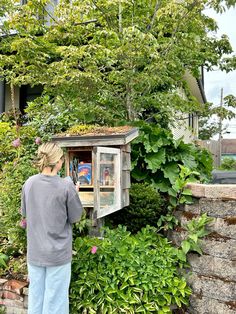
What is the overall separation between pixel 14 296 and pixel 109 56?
132 inches

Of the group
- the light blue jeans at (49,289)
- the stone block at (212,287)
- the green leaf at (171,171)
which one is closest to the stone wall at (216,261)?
the stone block at (212,287)

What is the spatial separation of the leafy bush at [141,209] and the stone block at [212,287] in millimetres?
815

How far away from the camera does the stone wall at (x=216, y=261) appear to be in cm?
301

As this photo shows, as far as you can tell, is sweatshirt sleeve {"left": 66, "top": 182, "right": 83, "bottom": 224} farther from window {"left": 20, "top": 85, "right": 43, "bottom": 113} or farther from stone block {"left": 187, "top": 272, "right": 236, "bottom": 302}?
window {"left": 20, "top": 85, "right": 43, "bottom": 113}

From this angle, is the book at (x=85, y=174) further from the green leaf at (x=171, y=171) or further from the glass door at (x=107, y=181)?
the green leaf at (x=171, y=171)

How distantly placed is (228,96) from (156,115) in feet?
5.94

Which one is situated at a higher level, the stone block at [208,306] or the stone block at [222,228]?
the stone block at [222,228]

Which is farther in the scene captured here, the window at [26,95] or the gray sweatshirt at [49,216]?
the window at [26,95]

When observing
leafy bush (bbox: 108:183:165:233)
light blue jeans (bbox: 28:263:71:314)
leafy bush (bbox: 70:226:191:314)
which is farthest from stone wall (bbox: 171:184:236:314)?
light blue jeans (bbox: 28:263:71:314)

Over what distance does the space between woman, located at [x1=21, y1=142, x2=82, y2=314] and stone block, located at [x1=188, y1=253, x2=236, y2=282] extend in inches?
55.2

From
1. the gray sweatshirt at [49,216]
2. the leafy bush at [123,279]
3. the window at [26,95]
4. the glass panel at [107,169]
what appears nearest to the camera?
the gray sweatshirt at [49,216]

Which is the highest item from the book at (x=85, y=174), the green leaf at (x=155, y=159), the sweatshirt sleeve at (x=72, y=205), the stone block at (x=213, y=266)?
the green leaf at (x=155, y=159)

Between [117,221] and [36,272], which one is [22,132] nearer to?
[117,221]

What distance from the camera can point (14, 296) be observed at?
3.06m
